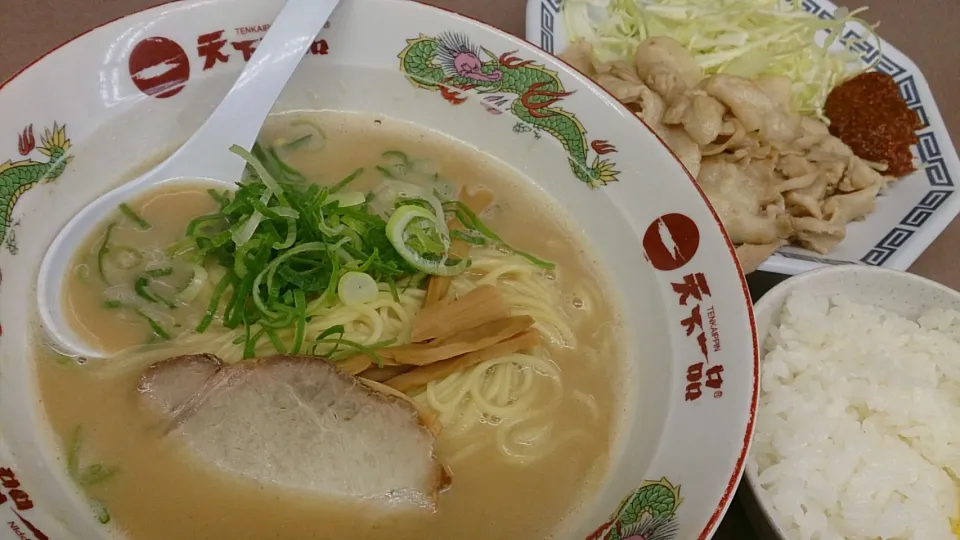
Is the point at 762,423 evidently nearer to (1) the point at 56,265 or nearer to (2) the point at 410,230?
(2) the point at 410,230

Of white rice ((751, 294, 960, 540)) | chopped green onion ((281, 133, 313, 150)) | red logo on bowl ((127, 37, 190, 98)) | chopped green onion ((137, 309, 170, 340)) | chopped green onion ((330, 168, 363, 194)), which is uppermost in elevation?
red logo on bowl ((127, 37, 190, 98))

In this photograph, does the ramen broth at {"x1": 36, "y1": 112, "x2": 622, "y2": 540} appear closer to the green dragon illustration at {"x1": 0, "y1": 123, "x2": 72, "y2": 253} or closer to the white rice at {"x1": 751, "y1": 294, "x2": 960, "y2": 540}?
the green dragon illustration at {"x1": 0, "y1": 123, "x2": 72, "y2": 253}

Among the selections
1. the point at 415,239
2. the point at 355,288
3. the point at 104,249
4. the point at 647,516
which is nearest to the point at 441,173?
the point at 415,239

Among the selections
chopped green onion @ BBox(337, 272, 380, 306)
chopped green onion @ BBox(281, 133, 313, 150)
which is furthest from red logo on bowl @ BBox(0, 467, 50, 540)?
chopped green onion @ BBox(281, 133, 313, 150)

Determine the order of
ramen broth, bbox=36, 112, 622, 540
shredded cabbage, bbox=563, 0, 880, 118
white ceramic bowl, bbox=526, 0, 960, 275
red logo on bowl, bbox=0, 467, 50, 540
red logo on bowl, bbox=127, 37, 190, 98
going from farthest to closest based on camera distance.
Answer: shredded cabbage, bbox=563, 0, 880, 118, white ceramic bowl, bbox=526, 0, 960, 275, red logo on bowl, bbox=127, 37, 190, 98, ramen broth, bbox=36, 112, 622, 540, red logo on bowl, bbox=0, 467, 50, 540

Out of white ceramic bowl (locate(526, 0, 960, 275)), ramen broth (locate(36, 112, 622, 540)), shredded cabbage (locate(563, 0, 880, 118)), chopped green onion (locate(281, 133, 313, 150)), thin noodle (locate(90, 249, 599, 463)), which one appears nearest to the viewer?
ramen broth (locate(36, 112, 622, 540))

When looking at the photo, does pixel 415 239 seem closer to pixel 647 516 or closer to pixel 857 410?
pixel 647 516

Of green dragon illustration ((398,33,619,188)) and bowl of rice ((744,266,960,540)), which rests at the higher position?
green dragon illustration ((398,33,619,188))
